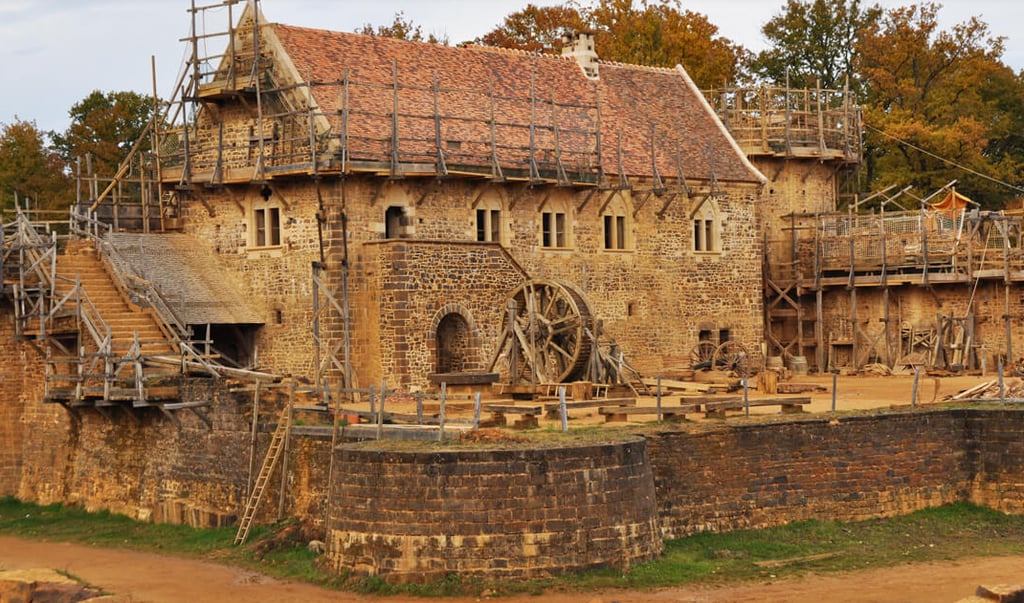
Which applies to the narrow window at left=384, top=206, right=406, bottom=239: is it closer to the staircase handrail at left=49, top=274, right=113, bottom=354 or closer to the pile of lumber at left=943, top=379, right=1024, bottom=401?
the staircase handrail at left=49, top=274, right=113, bottom=354

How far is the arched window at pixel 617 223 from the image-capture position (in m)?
46.0

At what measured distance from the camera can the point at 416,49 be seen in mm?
45375

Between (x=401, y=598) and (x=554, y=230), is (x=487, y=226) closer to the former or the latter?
(x=554, y=230)

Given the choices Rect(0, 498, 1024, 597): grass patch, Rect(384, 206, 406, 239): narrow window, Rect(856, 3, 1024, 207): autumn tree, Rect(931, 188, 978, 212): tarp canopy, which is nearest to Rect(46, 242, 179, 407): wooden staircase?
Rect(0, 498, 1024, 597): grass patch

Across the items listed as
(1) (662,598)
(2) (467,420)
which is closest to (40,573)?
(2) (467,420)

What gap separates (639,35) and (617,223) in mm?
16526

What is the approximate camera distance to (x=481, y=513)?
27609mm

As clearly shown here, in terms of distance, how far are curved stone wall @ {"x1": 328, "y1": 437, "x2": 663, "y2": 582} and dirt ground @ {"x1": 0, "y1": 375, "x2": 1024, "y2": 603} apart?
0.69 meters

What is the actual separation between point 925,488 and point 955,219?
52.4ft

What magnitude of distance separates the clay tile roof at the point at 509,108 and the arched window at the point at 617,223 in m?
0.78

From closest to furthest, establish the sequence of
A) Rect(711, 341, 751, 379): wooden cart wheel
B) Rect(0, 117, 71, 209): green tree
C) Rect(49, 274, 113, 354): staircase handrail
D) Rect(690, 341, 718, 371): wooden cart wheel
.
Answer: Rect(49, 274, 113, 354): staircase handrail, Rect(711, 341, 751, 379): wooden cart wheel, Rect(690, 341, 718, 371): wooden cart wheel, Rect(0, 117, 71, 209): green tree

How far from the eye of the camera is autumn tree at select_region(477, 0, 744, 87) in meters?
60.9

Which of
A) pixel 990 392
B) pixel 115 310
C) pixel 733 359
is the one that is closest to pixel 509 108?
pixel 733 359

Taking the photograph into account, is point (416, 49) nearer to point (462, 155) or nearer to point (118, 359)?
point (462, 155)
